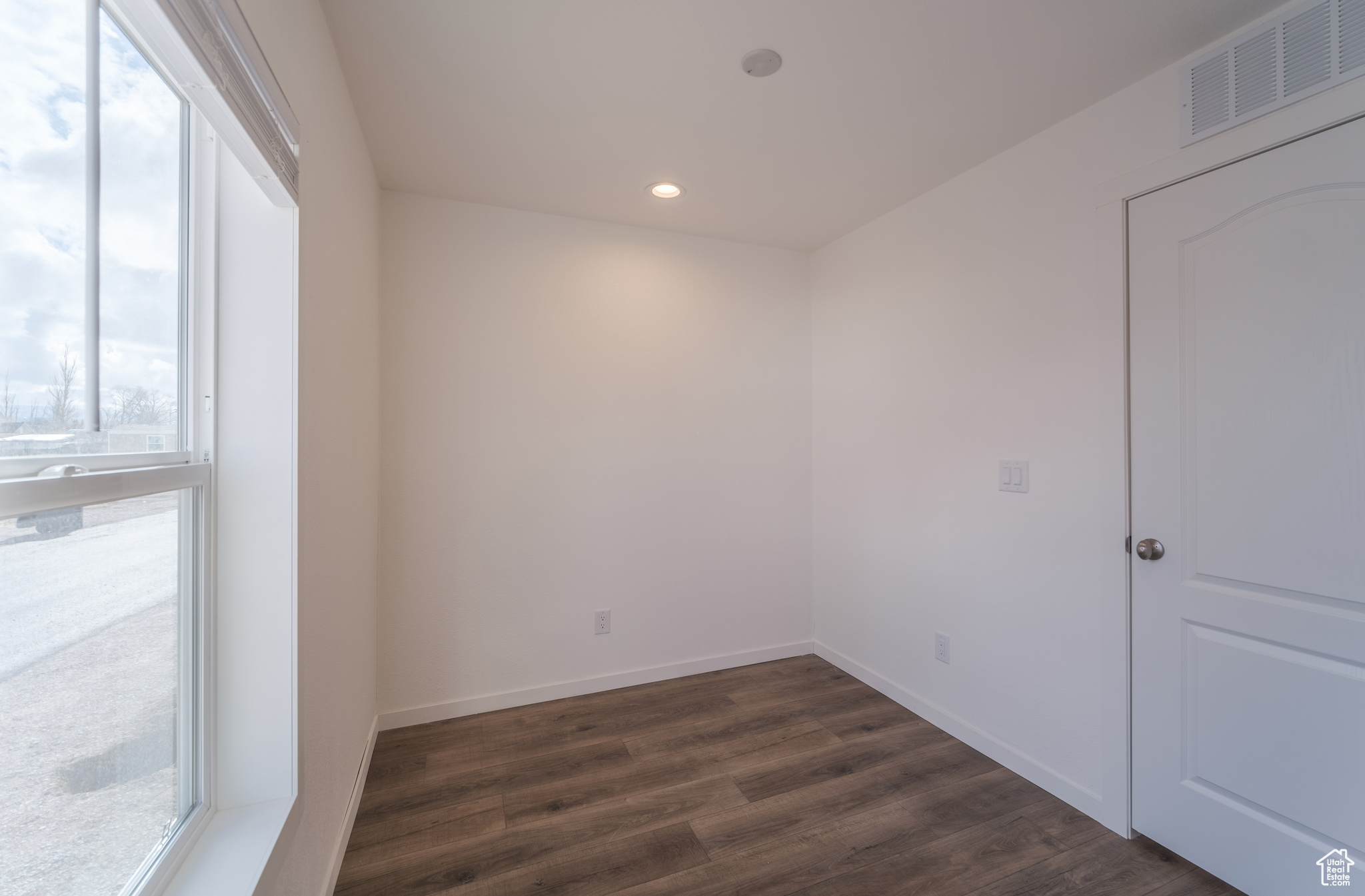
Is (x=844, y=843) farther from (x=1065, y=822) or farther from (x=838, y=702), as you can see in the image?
(x=838, y=702)

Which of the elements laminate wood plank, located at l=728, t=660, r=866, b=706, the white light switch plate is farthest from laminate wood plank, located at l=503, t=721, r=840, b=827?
the white light switch plate

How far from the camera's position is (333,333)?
61.8 inches

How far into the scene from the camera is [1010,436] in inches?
88.4

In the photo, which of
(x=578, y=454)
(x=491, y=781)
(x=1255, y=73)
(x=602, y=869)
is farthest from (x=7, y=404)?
(x=1255, y=73)

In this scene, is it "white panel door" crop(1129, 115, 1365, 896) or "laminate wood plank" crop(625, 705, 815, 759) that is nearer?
"white panel door" crop(1129, 115, 1365, 896)

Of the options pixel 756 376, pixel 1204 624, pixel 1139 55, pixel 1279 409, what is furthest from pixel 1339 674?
pixel 756 376

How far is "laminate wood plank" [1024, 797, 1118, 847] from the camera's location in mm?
1857

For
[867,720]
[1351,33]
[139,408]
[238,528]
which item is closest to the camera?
[139,408]

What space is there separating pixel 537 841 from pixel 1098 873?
5.73 ft

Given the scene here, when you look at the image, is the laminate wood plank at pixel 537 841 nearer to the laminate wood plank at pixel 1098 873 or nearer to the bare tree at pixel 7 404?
the laminate wood plank at pixel 1098 873

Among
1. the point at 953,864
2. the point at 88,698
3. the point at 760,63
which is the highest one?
the point at 760,63

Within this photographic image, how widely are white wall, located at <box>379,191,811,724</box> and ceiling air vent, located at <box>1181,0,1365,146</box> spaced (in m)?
1.96

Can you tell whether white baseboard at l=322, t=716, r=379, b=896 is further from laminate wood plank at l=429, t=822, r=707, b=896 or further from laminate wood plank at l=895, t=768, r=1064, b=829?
laminate wood plank at l=895, t=768, r=1064, b=829

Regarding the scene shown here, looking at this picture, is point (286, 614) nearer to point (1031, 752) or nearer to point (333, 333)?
point (333, 333)
